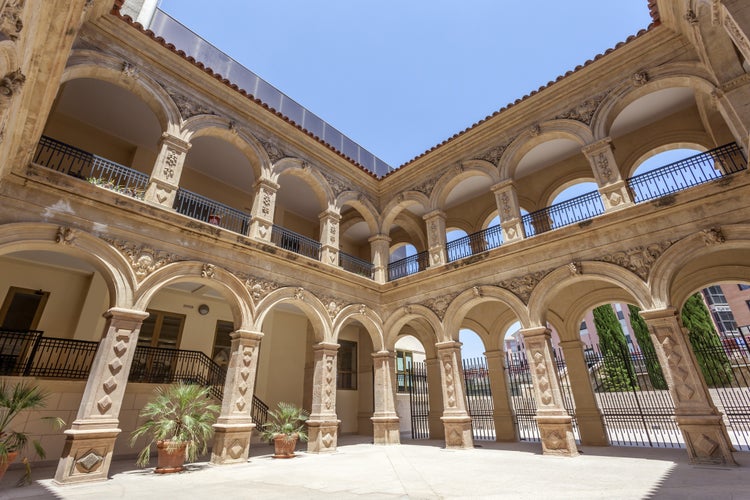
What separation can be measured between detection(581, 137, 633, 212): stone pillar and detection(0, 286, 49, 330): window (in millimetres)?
13904

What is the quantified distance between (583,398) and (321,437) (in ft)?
23.5

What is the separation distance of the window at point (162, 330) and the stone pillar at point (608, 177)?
12042mm

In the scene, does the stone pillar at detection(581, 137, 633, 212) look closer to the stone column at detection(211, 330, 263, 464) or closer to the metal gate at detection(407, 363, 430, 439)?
the stone column at detection(211, 330, 263, 464)

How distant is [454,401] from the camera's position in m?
9.21

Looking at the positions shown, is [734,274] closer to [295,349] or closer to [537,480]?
[537,480]

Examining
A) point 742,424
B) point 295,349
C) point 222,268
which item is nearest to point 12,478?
point 222,268

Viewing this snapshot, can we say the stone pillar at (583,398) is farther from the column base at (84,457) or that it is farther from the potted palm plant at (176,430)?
the column base at (84,457)

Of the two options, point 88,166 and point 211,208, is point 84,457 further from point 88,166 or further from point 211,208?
point 88,166

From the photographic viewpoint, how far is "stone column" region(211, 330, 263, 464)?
7051 mm

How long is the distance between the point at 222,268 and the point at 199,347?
4418mm

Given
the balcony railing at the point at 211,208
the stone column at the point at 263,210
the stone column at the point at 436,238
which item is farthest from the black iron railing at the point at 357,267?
the balcony railing at the point at 211,208

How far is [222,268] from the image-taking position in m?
7.92

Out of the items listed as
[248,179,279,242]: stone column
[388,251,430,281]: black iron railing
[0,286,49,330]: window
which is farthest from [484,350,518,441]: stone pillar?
[0,286,49,330]: window

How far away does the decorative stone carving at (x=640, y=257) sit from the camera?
706 centimetres
